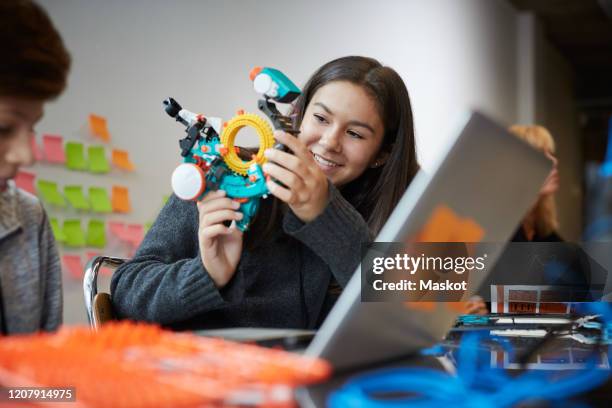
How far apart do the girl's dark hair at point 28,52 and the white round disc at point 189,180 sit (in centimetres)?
21

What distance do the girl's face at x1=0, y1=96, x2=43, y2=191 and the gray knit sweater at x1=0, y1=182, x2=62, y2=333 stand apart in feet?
0.18

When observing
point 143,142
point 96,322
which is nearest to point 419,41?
point 143,142

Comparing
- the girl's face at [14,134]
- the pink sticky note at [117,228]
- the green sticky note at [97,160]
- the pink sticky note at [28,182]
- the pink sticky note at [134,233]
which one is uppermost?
the green sticky note at [97,160]

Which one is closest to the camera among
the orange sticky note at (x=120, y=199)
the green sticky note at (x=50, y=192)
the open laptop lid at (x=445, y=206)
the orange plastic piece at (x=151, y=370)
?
A: the orange plastic piece at (x=151, y=370)

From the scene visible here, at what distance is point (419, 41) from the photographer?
11.6 ft

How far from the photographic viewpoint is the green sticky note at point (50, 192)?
1600 millimetres

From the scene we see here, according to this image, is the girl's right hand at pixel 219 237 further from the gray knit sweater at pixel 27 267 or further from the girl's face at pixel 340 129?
the girl's face at pixel 340 129

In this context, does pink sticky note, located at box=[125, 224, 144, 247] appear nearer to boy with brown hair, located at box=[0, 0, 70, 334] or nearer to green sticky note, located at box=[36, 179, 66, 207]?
green sticky note, located at box=[36, 179, 66, 207]

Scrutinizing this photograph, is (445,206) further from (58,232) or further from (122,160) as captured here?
(122,160)

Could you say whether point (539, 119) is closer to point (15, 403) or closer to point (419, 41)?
point (419, 41)

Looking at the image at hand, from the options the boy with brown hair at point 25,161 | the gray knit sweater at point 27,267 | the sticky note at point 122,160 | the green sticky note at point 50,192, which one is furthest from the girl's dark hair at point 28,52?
the sticky note at point 122,160

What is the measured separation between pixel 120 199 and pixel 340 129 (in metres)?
0.95

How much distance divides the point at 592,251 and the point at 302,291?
58cm

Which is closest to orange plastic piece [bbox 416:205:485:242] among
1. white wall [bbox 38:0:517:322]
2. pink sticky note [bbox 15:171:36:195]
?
white wall [bbox 38:0:517:322]
